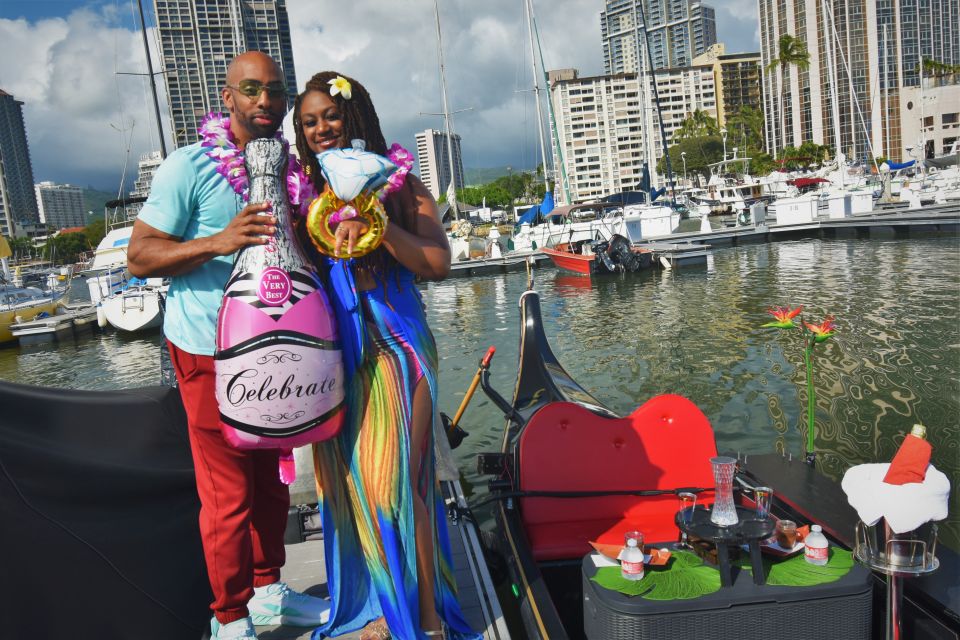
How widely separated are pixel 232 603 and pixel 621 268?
69.3 feet

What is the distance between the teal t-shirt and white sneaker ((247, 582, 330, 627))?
107cm

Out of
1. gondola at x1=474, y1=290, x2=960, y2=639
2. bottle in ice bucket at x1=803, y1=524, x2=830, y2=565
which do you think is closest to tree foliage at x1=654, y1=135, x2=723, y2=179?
gondola at x1=474, y1=290, x2=960, y2=639

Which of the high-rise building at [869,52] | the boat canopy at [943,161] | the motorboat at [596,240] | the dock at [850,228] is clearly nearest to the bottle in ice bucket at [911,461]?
the motorboat at [596,240]

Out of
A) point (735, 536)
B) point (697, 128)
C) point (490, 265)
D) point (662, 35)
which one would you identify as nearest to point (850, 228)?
point (490, 265)

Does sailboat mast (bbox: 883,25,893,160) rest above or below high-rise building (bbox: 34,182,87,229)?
below

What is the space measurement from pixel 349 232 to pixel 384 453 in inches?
29.4

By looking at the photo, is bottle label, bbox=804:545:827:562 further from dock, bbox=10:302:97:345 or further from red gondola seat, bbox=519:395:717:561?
dock, bbox=10:302:97:345

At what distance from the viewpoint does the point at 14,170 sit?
9300 centimetres

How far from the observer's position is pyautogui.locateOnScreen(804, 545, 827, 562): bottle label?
245 centimetres

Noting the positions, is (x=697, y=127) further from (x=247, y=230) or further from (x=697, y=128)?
(x=247, y=230)

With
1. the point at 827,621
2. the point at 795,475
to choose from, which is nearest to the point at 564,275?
the point at 795,475

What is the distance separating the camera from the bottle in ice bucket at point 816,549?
2.45 metres

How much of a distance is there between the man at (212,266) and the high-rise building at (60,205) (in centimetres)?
19486

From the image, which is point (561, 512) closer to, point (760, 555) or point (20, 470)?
point (760, 555)
